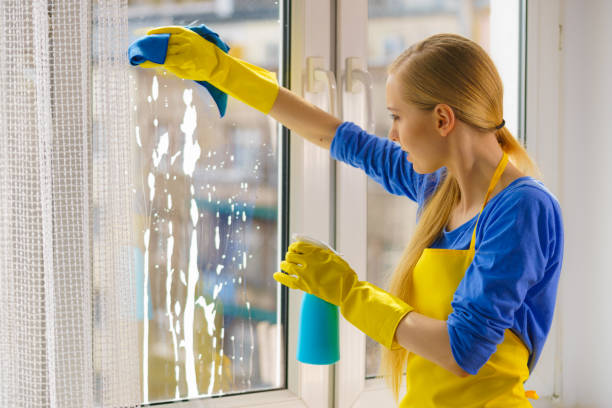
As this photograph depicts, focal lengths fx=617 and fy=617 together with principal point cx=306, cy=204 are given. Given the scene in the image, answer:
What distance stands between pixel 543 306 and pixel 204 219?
63cm

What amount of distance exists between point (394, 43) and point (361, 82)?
17cm

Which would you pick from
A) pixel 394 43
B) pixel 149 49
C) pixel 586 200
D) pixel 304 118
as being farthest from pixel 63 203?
pixel 586 200

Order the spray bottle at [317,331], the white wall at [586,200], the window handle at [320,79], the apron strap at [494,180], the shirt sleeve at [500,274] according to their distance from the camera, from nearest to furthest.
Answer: the shirt sleeve at [500,274], the apron strap at [494,180], the spray bottle at [317,331], the window handle at [320,79], the white wall at [586,200]

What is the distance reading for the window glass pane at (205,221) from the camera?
1138mm

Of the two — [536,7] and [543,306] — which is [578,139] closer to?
[536,7]

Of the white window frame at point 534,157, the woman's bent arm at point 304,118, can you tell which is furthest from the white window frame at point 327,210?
the woman's bent arm at point 304,118

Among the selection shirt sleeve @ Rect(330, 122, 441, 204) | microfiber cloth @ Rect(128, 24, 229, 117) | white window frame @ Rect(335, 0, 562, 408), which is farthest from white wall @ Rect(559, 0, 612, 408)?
microfiber cloth @ Rect(128, 24, 229, 117)

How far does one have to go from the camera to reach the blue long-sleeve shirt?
0.87m

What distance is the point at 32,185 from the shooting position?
93 centimetres

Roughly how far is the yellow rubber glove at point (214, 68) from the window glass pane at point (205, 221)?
0.06 m

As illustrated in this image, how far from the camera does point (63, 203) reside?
37.4 inches

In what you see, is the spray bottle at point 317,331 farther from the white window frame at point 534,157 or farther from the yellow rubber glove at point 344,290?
the white window frame at point 534,157

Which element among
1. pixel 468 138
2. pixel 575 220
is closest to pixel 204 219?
pixel 468 138

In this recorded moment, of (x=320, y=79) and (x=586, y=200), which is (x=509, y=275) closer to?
(x=320, y=79)
